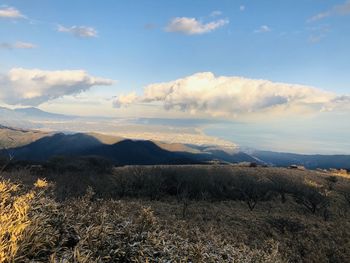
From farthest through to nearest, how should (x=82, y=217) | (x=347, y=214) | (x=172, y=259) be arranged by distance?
(x=347, y=214), (x=82, y=217), (x=172, y=259)

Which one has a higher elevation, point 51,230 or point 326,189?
point 51,230

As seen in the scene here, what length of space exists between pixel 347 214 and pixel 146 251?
159ft

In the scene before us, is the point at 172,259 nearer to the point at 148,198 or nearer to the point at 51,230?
the point at 51,230

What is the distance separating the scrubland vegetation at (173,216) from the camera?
9.45m

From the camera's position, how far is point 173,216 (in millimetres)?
39125

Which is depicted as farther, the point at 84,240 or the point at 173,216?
the point at 173,216

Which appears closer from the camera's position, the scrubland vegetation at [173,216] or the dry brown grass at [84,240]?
the dry brown grass at [84,240]

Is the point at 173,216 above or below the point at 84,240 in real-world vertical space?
below

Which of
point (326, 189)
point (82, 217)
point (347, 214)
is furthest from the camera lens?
point (326, 189)

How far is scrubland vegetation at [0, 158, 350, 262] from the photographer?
945 cm

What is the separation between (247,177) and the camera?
74375 millimetres

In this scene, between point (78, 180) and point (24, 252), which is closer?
point (24, 252)

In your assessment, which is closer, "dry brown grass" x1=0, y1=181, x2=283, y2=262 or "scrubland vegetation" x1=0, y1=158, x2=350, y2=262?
"dry brown grass" x1=0, y1=181, x2=283, y2=262

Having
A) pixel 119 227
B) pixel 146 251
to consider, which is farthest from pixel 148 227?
pixel 146 251
